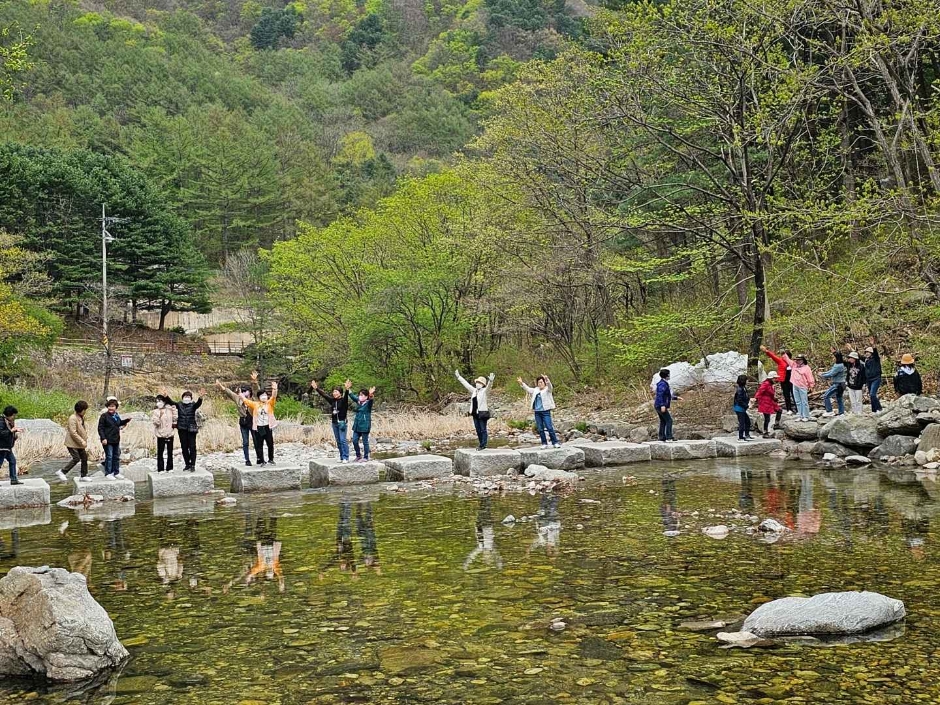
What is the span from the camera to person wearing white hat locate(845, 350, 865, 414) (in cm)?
1957

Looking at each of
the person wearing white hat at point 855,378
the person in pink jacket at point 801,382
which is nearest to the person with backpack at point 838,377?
the person wearing white hat at point 855,378

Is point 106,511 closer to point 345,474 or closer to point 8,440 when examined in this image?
point 8,440

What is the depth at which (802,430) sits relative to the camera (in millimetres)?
19047

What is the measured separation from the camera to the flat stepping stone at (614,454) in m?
18.2

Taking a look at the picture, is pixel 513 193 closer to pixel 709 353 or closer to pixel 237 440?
pixel 709 353

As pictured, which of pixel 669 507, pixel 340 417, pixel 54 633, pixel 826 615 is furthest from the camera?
pixel 340 417

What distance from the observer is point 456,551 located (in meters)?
9.84

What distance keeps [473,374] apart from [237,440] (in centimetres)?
1413

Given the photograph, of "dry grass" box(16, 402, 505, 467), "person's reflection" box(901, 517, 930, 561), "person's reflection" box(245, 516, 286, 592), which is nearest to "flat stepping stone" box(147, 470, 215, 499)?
"person's reflection" box(245, 516, 286, 592)

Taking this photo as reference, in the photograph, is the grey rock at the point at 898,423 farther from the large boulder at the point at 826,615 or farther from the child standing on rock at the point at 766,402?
the large boulder at the point at 826,615

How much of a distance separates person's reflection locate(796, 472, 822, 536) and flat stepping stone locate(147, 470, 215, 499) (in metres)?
10.3

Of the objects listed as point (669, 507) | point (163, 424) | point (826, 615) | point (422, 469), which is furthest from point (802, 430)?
point (163, 424)

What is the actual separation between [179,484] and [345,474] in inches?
122

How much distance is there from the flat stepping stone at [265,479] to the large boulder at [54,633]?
9.55 m
